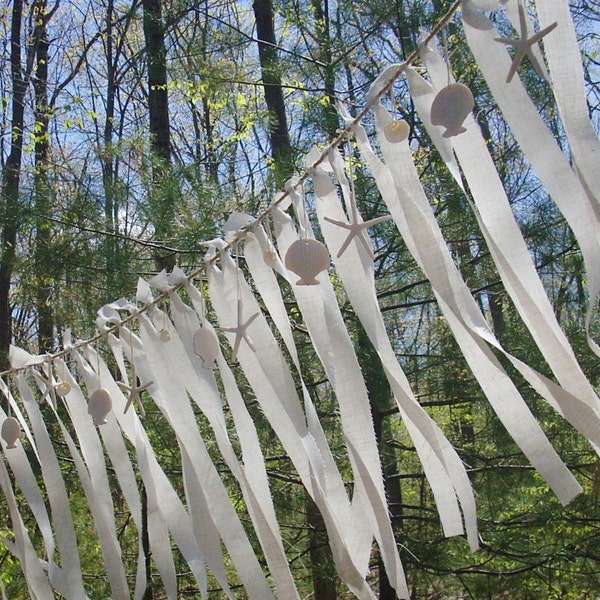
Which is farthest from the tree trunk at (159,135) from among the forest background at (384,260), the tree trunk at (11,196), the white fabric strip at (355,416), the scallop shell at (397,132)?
the scallop shell at (397,132)

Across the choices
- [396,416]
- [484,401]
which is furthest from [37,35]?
[484,401]

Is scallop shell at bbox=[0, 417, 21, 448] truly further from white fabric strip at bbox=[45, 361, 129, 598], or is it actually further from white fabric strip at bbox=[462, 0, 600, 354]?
white fabric strip at bbox=[462, 0, 600, 354]

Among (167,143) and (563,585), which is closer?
(563,585)

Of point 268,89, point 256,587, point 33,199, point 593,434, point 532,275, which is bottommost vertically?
point 256,587

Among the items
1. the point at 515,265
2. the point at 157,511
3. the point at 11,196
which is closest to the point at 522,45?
the point at 515,265

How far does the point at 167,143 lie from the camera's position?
11.1 ft

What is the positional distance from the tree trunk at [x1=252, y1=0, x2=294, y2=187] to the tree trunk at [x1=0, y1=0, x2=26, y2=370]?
939 millimetres

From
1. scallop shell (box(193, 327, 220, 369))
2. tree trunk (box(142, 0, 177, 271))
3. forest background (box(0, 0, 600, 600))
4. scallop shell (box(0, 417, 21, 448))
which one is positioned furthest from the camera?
tree trunk (box(142, 0, 177, 271))

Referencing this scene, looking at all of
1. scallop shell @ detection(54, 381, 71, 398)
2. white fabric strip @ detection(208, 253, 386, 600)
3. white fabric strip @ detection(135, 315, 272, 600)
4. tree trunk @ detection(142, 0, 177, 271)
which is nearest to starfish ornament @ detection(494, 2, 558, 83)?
white fabric strip @ detection(208, 253, 386, 600)

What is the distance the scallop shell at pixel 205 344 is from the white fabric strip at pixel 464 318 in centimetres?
30

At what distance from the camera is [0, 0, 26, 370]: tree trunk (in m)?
2.68

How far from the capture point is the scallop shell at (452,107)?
587mm

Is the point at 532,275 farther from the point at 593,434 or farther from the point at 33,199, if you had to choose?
the point at 33,199

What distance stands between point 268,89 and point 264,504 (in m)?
2.28
